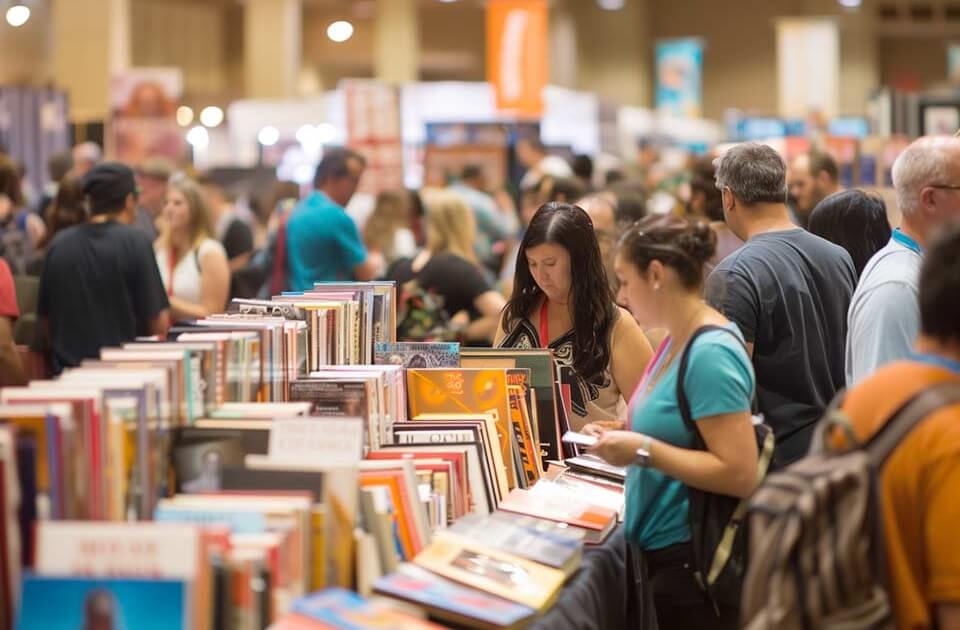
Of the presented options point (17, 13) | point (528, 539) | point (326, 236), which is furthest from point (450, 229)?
point (17, 13)

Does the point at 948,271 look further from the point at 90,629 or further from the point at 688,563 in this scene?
the point at 90,629

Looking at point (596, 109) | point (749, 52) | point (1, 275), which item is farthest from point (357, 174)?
point (749, 52)

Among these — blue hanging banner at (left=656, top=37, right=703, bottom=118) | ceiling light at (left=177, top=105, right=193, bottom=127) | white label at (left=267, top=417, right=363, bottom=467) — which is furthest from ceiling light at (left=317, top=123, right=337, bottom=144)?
white label at (left=267, top=417, right=363, bottom=467)

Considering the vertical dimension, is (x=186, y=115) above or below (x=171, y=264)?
above

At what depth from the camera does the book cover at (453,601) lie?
263 centimetres

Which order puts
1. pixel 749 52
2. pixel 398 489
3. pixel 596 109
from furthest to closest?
pixel 749 52, pixel 596 109, pixel 398 489

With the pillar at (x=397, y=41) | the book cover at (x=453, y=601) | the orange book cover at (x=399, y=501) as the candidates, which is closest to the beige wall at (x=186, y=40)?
the pillar at (x=397, y=41)

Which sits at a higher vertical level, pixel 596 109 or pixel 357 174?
pixel 596 109

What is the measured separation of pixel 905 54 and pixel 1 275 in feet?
113

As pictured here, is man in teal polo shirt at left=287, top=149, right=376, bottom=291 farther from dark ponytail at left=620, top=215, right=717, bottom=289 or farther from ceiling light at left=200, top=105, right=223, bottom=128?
ceiling light at left=200, top=105, right=223, bottom=128

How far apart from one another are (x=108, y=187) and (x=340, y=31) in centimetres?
2441

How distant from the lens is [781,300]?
13.2 feet

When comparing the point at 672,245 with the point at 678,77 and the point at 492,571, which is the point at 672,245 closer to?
the point at 492,571

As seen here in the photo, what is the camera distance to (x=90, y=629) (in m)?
2.33
